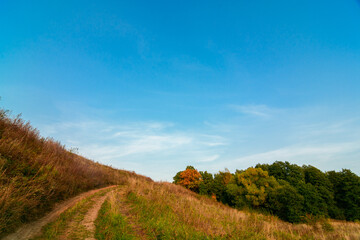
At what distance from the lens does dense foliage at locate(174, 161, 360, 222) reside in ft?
132

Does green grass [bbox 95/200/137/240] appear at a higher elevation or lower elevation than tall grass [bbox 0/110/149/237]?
lower

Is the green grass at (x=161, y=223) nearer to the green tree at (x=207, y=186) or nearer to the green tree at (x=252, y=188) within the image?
the green tree at (x=252, y=188)

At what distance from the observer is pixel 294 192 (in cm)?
4028

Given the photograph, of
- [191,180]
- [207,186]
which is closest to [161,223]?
[207,186]

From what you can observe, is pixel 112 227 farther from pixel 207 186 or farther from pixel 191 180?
pixel 191 180

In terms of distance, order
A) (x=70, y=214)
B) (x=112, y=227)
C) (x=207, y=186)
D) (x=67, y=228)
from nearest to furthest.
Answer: (x=67, y=228), (x=112, y=227), (x=70, y=214), (x=207, y=186)

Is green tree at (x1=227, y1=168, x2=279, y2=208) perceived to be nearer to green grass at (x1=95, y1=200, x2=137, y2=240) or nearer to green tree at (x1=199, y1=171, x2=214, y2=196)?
green tree at (x1=199, y1=171, x2=214, y2=196)

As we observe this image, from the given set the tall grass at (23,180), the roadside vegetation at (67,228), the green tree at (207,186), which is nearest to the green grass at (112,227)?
the roadside vegetation at (67,228)

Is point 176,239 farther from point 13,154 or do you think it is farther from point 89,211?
point 13,154

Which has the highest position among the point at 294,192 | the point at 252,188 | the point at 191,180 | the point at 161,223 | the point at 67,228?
the point at 191,180

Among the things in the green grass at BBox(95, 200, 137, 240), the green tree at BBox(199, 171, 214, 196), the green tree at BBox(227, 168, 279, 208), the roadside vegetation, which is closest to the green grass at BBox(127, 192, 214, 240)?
the green grass at BBox(95, 200, 137, 240)

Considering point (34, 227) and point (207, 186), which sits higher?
point (207, 186)

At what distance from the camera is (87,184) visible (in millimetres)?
19703

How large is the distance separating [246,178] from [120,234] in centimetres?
5008
